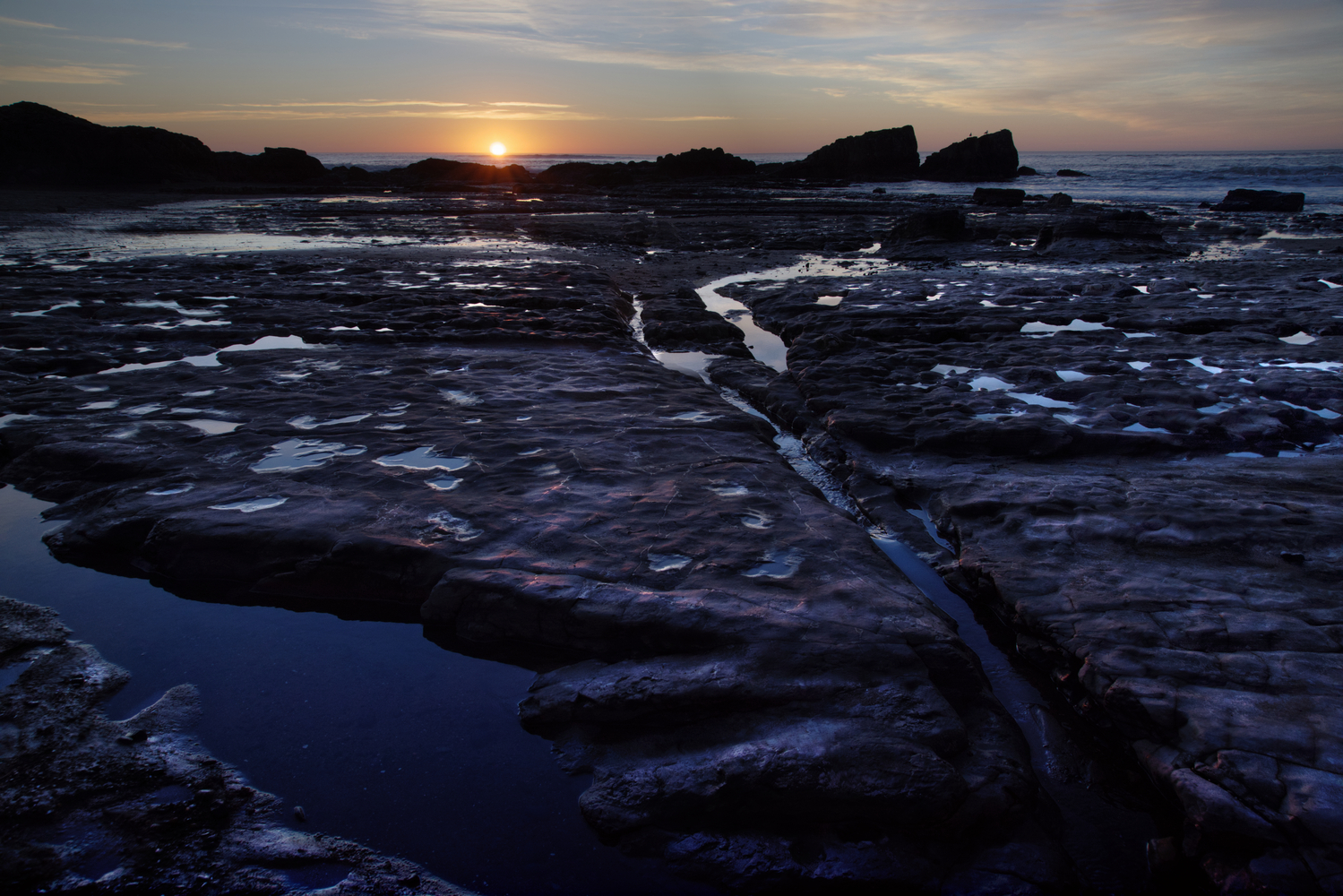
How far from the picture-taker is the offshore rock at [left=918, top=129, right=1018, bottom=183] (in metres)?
53.5

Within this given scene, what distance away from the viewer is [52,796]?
214 cm

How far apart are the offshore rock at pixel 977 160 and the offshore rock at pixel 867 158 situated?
2.17 meters

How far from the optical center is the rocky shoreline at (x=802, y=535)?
2146 mm

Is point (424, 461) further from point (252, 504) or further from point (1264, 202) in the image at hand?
point (1264, 202)

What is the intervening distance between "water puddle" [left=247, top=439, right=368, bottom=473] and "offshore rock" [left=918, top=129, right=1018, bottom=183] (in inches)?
2259

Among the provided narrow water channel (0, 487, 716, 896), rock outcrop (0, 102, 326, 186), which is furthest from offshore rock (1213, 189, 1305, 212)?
rock outcrop (0, 102, 326, 186)

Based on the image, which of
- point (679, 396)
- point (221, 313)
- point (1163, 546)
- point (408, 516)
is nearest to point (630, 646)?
point (408, 516)

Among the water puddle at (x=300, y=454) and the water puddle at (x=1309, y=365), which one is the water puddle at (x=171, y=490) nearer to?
the water puddle at (x=300, y=454)

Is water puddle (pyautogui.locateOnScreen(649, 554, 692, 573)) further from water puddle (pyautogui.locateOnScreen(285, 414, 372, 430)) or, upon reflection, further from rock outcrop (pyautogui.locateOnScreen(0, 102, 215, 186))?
rock outcrop (pyautogui.locateOnScreen(0, 102, 215, 186))

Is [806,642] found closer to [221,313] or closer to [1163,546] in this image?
[1163,546]

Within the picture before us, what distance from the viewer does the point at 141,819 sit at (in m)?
2.09

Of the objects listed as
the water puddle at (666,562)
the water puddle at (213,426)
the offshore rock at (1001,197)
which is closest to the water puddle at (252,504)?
the water puddle at (213,426)

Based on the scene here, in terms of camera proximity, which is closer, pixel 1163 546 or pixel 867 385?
pixel 1163 546

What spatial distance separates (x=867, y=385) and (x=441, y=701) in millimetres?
4456
